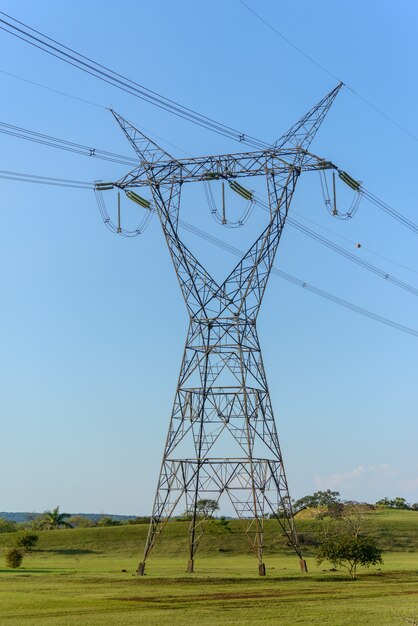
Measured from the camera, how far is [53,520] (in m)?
134

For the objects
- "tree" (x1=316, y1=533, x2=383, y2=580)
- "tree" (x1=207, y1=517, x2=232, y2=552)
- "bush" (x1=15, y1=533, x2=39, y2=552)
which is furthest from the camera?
"tree" (x1=207, y1=517, x2=232, y2=552)

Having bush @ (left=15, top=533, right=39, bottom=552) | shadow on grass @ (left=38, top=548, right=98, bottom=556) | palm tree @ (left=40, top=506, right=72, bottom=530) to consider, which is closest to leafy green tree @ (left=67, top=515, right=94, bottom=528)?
palm tree @ (left=40, top=506, right=72, bottom=530)

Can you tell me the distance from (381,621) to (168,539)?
6723 centimetres

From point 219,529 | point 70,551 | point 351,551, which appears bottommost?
point 351,551

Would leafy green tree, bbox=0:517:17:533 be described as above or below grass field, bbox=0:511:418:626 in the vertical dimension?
above

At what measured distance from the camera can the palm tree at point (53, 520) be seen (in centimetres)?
13375

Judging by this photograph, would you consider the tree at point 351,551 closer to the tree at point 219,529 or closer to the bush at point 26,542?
the tree at point 219,529

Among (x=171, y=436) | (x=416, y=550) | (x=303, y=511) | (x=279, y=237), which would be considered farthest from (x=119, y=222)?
(x=303, y=511)

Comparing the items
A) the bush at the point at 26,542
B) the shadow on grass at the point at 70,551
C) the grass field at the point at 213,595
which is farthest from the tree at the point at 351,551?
the bush at the point at 26,542

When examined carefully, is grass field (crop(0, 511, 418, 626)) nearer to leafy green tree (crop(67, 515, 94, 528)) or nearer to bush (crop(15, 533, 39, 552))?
bush (crop(15, 533, 39, 552))

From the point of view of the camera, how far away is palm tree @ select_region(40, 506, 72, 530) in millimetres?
133750

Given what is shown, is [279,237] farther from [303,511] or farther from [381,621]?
[303,511]

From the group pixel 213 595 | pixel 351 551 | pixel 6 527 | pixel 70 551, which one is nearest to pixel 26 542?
pixel 70 551

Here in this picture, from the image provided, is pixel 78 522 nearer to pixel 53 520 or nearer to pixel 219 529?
pixel 53 520
